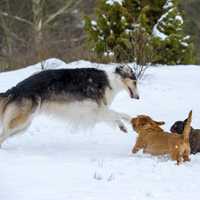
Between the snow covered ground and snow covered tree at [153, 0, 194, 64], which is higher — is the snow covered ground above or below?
below

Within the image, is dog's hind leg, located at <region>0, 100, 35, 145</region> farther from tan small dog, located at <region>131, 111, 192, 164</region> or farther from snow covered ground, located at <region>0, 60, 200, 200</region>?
tan small dog, located at <region>131, 111, 192, 164</region>

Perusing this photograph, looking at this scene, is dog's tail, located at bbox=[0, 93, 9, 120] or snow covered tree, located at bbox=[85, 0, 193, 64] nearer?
dog's tail, located at bbox=[0, 93, 9, 120]

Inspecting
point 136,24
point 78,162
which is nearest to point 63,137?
point 78,162

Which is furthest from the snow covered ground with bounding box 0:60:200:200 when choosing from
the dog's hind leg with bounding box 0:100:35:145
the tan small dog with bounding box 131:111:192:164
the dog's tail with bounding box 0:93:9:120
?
the dog's tail with bounding box 0:93:9:120

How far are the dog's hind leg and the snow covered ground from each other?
0.70 feet

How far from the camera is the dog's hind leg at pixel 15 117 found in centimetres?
804

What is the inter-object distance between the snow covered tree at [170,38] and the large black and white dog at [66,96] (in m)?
7.31

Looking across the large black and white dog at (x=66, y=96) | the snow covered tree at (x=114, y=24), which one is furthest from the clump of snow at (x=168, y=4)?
the large black and white dog at (x=66, y=96)

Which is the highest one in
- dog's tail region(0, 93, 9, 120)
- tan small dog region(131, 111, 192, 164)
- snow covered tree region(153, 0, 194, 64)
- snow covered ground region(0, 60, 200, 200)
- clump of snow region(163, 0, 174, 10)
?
clump of snow region(163, 0, 174, 10)

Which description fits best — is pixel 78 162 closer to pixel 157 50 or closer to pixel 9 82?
pixel 9 82

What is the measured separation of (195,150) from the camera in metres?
7.60

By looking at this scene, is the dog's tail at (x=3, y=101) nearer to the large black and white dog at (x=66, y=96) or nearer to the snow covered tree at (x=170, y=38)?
the large black and white dog at (x=66, y=96)

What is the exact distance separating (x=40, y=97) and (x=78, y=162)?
146 centimetres

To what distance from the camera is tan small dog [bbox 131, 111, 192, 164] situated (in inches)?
271
